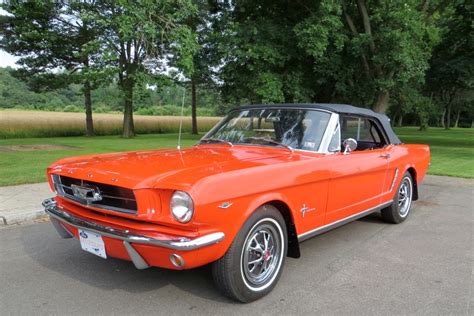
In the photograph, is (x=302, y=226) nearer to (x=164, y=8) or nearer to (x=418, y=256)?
(x=418, y=256)

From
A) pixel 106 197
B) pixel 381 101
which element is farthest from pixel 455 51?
pixel 106 197

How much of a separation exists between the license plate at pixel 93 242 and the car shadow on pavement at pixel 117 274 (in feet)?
1.40

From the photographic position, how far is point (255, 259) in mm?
3230

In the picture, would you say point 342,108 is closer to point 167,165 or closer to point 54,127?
point 167,165

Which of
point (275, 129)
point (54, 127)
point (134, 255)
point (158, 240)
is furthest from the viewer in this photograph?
point (54, 127)

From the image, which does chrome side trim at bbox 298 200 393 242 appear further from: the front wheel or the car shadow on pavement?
the car shadow on pavement

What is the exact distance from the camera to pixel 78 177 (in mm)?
3197

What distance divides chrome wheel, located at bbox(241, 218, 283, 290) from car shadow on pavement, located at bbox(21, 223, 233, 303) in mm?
288

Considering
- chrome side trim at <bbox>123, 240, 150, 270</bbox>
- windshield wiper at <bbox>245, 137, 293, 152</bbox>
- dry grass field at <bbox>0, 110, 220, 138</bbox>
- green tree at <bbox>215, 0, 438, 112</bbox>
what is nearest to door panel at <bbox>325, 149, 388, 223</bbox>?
windshield wiper at <bbox>245, 137, 293, 152</bbox>

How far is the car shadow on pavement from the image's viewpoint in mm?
3344

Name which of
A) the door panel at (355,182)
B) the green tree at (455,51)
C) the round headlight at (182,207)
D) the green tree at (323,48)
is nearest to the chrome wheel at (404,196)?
the door panel at (355,182)

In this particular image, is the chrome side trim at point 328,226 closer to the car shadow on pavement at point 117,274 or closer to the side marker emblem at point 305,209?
the side marker emblem at point 305,209

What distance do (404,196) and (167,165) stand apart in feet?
12.9

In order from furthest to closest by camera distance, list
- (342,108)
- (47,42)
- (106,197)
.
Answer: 1. (47,42)
2. (342,108)
3. (106,197)
